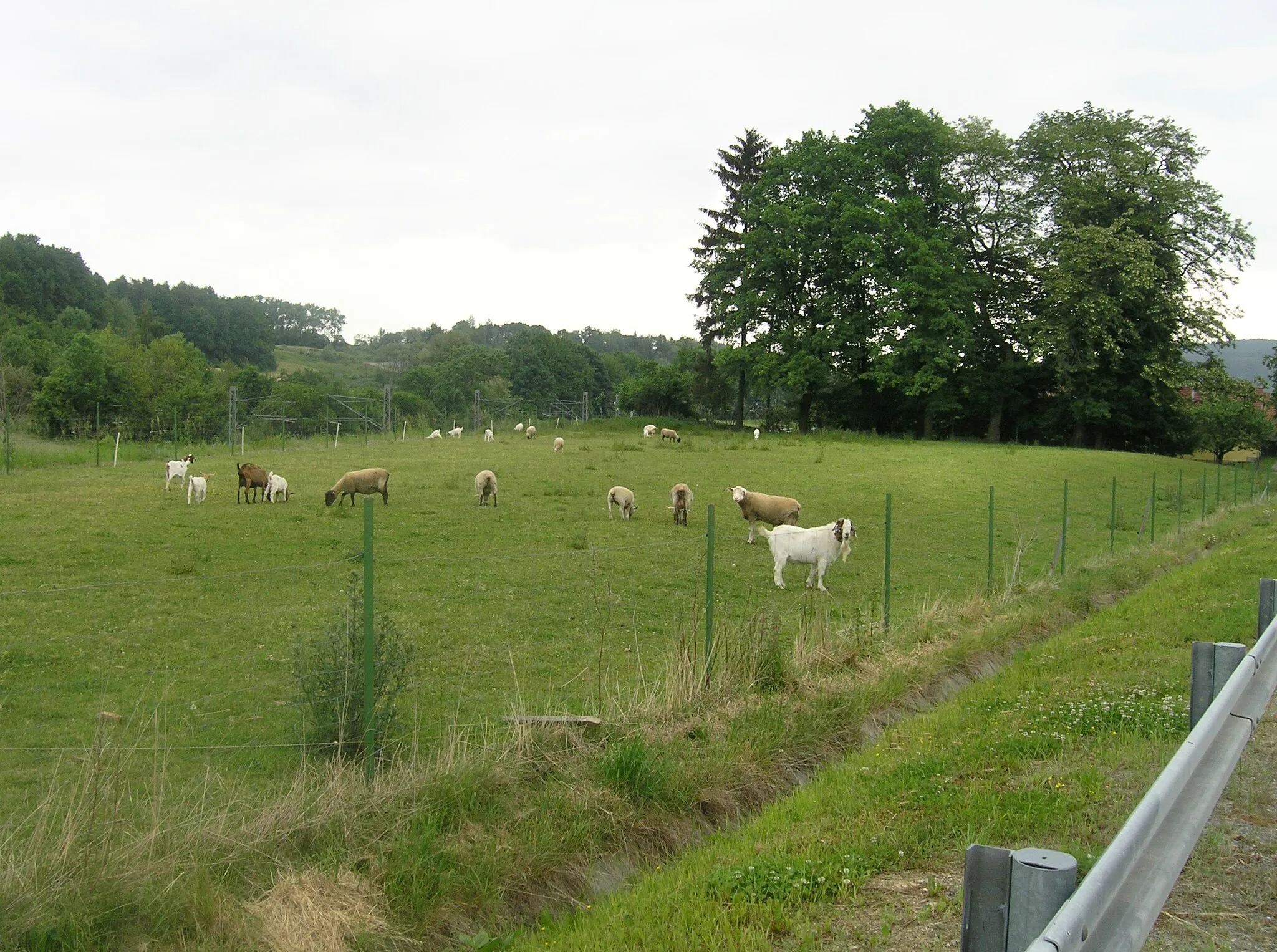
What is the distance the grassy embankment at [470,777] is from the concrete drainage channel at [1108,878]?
10.5 feet

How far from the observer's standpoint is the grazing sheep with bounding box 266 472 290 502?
2108 centimetres

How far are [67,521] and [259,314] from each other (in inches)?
4576

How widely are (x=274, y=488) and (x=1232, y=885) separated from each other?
1995 cm

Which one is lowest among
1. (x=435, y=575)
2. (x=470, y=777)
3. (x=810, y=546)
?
(x=435, y=575)

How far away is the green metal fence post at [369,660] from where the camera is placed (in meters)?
5.64

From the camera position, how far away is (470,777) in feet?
17.9

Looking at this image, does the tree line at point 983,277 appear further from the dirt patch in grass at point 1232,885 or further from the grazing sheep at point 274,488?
the dirt patch in grass at point 1232,885

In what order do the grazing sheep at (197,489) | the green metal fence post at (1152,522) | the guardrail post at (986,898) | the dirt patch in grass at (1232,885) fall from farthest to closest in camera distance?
the grazing sheep at (197,489) → the green metal fence post at (1152,522) → the dirt patch in grass at (1232,885) → the guardrail post at (986,898)

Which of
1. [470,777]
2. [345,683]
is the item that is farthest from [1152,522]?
[345,683]

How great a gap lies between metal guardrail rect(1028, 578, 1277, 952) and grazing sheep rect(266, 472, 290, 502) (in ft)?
66.6

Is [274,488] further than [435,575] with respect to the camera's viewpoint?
Yes

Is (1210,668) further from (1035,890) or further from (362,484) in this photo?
(362,484)

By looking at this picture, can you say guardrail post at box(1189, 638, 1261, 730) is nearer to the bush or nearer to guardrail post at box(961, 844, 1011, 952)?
guardrail post at box(961, 844, 1011, 952)

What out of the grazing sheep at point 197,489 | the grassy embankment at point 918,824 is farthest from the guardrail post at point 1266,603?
the grazing sheep at point 197,489
